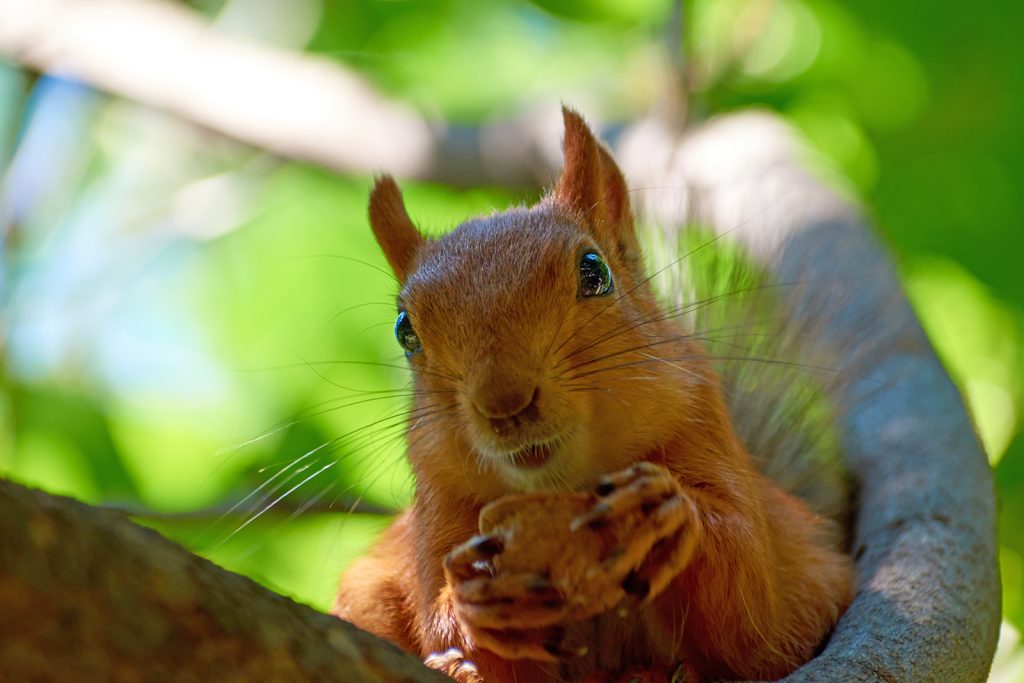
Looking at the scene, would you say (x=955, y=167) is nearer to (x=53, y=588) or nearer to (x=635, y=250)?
(x=635, y=250)

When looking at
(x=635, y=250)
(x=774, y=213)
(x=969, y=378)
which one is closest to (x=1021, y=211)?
(x=969, y=378)

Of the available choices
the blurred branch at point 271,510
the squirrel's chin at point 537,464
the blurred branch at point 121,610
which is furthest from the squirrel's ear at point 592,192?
the blurred branch at point 121,610

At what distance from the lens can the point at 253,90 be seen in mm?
4660

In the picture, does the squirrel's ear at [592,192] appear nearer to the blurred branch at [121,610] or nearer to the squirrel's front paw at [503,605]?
the squirrel's front paw at [503,605]

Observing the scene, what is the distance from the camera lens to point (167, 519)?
3156 mm

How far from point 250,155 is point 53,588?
13.5 ft

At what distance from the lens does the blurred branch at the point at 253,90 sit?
438cm

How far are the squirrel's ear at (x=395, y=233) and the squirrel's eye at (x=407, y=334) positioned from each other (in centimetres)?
44

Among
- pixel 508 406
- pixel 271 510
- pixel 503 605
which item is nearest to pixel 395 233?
pixel 271 510

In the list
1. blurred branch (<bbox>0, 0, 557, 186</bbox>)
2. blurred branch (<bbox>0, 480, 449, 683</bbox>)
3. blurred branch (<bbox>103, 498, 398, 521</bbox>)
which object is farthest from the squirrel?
blurred branch (<bbox>0, 0, 557, 186</bbox>)

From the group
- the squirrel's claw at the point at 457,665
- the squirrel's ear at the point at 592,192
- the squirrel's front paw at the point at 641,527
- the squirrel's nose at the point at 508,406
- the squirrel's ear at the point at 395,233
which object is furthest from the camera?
the squirrel's ear at the point at 395,233

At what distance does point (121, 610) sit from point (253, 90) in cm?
379

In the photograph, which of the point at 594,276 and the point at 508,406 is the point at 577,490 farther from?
the point at 594,276

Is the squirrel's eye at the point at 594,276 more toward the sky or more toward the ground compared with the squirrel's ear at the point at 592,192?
more toward the ground
